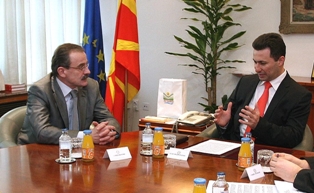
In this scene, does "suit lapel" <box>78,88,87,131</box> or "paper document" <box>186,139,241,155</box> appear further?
"suit lapel" <box>78,88,87,131</box>

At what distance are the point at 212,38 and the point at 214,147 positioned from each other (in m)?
2.24

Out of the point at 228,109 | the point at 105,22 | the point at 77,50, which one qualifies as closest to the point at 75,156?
the point at 77,50

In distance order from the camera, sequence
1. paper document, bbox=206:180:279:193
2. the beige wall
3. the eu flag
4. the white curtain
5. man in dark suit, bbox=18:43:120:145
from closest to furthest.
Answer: paper document, bbox=206:180:279:193 → man in dark suit, bbox=18:43:120:145 → the white curtain → the beige wall → the eu flag

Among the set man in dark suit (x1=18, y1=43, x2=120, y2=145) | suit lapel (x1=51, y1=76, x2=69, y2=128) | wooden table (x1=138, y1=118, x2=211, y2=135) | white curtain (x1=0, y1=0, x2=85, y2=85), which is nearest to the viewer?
man in dark suit (x1=18, y1=43, x2=120, y2=145)

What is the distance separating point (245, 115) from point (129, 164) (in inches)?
35.4

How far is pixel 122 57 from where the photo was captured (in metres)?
4.42

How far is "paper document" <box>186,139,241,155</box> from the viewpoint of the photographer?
7.65ft

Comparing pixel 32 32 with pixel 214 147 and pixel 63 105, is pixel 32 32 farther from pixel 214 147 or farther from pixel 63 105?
pixel 214 147

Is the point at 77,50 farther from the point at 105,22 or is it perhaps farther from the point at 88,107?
the point at 105,22

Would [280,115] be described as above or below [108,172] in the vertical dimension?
above

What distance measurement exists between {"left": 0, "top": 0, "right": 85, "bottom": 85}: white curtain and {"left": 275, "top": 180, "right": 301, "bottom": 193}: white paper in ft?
10.6

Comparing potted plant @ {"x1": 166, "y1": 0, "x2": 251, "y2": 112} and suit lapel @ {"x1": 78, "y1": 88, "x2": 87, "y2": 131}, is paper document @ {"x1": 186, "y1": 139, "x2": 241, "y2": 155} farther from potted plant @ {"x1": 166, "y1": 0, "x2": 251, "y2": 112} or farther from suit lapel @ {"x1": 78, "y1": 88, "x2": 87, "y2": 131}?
potted plant @ {"x1": 166, "y1": 0, "x2": 251, "y2": 112}

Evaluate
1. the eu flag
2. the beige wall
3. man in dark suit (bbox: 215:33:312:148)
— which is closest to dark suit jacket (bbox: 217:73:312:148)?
man in dark suit (bbox: 215:33:312:148)

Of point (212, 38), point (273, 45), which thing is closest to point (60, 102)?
point (273, 45)
